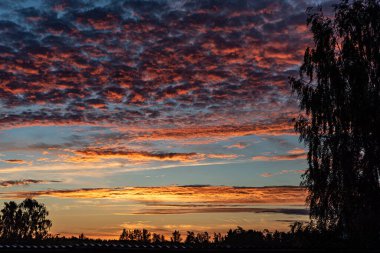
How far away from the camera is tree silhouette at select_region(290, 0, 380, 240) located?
19.1m

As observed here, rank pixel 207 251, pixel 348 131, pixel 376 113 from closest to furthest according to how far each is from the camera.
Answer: pixel 207 251 → pixel 376 113 → pixel 348 131

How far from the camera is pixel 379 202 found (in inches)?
746

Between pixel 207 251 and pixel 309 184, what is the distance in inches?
424

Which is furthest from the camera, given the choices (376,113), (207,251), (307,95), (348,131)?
(307,95)

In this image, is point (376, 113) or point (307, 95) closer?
point (376, 113)

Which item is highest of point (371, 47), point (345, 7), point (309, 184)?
point (345, 7)

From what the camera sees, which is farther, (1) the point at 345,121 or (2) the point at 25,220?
(2) the point at 25,220

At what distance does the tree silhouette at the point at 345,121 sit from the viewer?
751 inches

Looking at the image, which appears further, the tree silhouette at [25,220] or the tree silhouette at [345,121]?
the tree silhouette at [25,220]

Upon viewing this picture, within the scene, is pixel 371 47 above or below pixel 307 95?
above

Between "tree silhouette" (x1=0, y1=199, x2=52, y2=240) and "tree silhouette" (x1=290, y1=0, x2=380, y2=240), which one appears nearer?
"tree silhouette" (x1=290, y1=0, x2=380, y2=240)

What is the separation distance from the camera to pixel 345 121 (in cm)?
2006

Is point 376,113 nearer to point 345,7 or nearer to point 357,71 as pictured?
point 357,71

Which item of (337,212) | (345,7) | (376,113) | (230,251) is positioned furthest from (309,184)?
(230,251)
